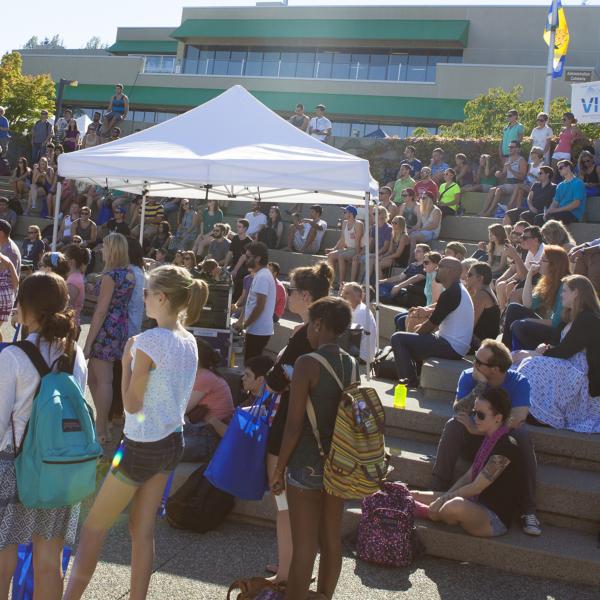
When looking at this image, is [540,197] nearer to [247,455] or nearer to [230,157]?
[230,157]

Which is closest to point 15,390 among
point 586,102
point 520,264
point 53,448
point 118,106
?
point 53,448

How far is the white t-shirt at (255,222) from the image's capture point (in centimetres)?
1549

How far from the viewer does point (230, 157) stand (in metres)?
8.28

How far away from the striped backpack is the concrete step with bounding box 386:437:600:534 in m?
2.12

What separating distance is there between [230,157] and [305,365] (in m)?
4.73

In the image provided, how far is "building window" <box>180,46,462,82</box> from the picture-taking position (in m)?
37.2

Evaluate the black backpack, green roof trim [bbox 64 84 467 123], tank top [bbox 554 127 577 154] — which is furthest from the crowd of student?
green roof trim [bbox 64 84 467 123]

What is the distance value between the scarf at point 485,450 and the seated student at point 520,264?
13.0 feet

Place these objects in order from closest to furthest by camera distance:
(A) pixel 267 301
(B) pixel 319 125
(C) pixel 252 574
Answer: (C) pixel 252 574 < (A) pixel 267 301 < (B) pixel 319 125

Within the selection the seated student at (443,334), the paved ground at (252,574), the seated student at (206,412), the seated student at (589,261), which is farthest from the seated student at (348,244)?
the paved ground at (252,574)

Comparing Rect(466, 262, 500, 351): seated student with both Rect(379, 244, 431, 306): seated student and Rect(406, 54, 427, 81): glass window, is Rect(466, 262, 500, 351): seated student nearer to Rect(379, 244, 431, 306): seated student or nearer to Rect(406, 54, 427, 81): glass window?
Rect(379, 244, 431, 306): seated student

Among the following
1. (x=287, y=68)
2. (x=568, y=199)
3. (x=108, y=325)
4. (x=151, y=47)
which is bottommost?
(x=108, y=325)

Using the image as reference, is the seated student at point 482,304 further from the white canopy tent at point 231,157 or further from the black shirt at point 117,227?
the black shirt at point 117,227

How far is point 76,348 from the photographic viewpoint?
3.71 meters
